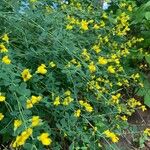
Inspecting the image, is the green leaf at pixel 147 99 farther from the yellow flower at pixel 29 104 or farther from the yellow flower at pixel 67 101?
the yellow flower at pixel 29 104

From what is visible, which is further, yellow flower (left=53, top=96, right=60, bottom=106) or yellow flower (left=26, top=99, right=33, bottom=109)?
yellow flower (left=53, top=96, right=60, bottom=106)

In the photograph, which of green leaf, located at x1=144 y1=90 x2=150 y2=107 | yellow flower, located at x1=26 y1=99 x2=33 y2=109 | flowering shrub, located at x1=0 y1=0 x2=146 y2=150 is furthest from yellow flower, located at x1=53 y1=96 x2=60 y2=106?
green leaf, located at x1=144 y1=90 x2=150 y2=107

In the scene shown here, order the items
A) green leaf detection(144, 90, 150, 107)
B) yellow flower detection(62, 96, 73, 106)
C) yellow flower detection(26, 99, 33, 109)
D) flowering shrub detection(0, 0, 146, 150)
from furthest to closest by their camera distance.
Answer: green leaf detection(144, 90, 150, 107) < yellow flower detection(62, 96, 73, 106) < flowering shrub detection(0, 0, 146, 150) < yellow flower detection(26, 99, 33, 109)

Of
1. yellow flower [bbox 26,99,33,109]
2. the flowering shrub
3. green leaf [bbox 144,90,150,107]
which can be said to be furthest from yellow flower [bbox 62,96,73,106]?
green leaf [bbox 144,90,150,107]

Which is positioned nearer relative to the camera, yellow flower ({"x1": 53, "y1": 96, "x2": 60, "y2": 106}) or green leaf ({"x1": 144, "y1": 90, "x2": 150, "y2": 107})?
yellow flower ({"x1": 53, "y1": 96, "x2": 60, "y2": 106})

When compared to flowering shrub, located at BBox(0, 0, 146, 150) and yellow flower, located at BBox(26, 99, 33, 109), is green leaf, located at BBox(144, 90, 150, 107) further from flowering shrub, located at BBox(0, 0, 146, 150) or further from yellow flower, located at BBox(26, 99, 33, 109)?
yellow flower, located at BBox(26, 99, 33, 109)

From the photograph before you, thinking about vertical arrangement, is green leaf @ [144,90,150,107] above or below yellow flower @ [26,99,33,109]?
below

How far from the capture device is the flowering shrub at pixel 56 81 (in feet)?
5.97

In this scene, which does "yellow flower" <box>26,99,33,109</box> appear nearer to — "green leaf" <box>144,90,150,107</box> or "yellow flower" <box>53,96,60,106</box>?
"yellow flower" <box>53,96,60,106</box>

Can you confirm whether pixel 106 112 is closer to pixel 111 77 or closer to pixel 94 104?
pixel 94 104

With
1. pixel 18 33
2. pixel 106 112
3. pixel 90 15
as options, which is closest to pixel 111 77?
pixel 106 112

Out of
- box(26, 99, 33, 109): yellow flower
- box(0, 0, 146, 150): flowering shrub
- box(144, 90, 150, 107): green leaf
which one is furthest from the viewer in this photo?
box(144, 90, 150, 107): green leaf

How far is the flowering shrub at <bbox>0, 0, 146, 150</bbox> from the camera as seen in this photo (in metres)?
1.82

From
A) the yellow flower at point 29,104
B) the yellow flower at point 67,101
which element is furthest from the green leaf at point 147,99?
the yellow flower at point 29,104
